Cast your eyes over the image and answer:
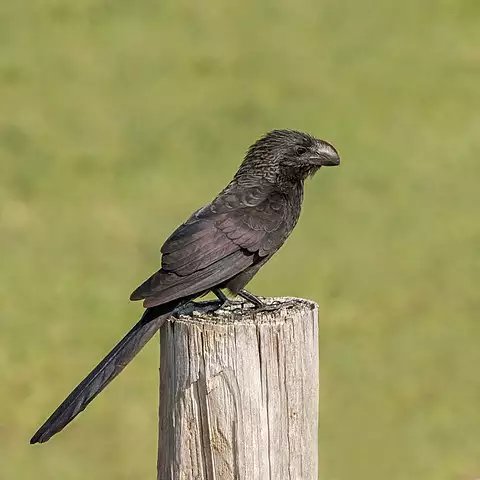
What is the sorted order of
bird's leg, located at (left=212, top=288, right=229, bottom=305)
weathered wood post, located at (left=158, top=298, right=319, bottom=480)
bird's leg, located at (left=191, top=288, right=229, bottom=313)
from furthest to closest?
bird's leg, located at (left=212, top=288, right=229, bottom=305), bird's leg, located at (left=191, top=288, right=229, bottom=313), weathered wood post, located at (left=158, top=298, right=319, bottom=480)

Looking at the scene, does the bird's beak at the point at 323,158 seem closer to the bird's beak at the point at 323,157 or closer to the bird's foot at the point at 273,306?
the bird's beak at the point at 323,157

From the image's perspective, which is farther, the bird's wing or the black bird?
the bird's wing

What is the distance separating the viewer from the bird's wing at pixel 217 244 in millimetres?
4238

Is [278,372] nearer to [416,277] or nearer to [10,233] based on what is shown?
[416,277]

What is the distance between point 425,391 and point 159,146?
5962 mm

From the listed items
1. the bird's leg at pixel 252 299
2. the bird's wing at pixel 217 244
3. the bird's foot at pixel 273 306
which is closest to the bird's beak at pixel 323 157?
the bird's wing at pixel 217 244

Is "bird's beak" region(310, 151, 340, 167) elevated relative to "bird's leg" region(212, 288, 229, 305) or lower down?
elevated

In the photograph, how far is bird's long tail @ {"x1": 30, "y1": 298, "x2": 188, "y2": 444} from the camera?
12.6 feet

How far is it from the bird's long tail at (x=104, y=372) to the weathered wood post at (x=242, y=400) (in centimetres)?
25

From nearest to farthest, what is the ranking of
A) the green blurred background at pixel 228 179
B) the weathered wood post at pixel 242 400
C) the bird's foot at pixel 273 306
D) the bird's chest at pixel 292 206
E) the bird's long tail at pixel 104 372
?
1. the weathered wood post at pixel 242 400
2. the bird's long tail at pixel 104 372
3. the bird's foot at pixel 273 306
4. the bird's chest at pixel 292 206
5. the green blurred background at pixel 228 179

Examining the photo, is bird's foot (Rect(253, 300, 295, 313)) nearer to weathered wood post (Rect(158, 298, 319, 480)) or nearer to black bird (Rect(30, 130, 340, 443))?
black bird (Rect(30, 130, 340, 443))

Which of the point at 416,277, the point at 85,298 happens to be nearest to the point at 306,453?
the point at 85,298

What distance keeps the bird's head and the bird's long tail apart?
1.08 meters

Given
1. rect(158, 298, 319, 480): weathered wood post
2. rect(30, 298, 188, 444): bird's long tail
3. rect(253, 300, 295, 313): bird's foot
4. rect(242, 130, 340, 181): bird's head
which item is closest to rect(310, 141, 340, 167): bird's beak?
rect(242, 130, 340, 181): bird's head
